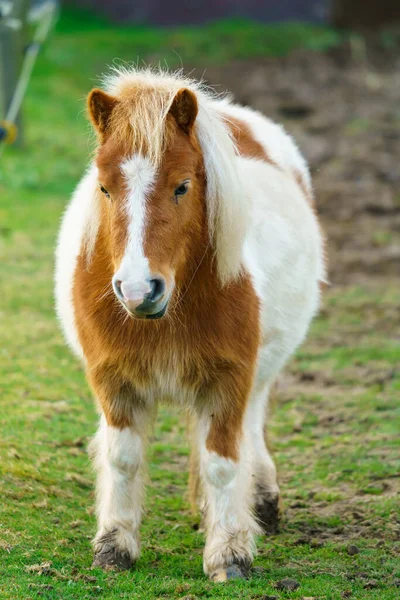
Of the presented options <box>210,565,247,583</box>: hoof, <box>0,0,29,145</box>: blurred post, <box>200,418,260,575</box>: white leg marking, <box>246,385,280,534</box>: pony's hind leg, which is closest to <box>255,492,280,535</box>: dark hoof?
<box>246,385,280,534</box>: pony's hind leg

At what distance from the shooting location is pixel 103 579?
3.86 metres

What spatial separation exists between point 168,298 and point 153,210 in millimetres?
312

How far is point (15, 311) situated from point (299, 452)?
276cm

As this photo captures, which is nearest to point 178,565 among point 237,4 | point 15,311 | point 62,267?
point 62,267

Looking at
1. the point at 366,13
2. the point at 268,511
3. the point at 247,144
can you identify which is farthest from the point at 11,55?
the point at 366,13

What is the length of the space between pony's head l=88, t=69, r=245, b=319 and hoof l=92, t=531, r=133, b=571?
106 centimetres

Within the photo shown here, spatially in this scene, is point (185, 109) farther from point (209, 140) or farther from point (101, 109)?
point (101, 109)

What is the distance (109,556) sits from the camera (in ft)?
13.2

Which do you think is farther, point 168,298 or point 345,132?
point 345,132

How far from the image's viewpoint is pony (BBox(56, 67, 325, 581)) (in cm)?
356

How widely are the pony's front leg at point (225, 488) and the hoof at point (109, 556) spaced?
1.06 feet

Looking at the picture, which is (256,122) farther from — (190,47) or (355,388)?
(190,47)

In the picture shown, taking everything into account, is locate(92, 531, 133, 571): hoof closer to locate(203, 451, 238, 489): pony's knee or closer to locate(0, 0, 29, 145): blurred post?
locate(203, 451, 238, 489): pony's knee

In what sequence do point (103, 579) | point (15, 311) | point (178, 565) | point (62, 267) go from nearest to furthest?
point (103, 579) < point (178, 565) < point (62, 267) < point (15, 311)
